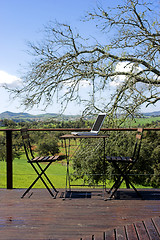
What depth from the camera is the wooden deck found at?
104 inches

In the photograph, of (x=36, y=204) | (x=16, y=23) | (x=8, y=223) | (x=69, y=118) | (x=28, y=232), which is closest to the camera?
(x=28, y=232)

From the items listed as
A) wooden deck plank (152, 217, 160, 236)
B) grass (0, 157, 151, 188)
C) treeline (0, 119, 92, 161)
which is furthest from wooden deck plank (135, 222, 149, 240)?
grass (0, 157, 151, 188)

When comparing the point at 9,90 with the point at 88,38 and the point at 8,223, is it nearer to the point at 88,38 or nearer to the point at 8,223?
the point at 88,38

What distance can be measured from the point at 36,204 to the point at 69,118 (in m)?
4.41

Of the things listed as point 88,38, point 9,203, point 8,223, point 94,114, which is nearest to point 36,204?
point 9,203

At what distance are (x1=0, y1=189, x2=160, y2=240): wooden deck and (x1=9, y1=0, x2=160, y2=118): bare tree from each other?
4355mm

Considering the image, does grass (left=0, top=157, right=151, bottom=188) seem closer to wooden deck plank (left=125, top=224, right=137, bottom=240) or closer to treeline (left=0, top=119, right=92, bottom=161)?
treeline (left=0, top=119, right=92, bottom=161)

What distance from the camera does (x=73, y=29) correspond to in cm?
864

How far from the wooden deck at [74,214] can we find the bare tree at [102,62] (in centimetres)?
436

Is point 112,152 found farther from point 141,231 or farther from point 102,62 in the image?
point 141,231

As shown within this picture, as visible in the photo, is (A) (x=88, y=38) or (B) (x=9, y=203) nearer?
→ (B) (x=9, y=203)

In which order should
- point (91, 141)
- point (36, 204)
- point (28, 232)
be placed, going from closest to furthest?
point (28, 232), point (36, 204), point (91, 141)

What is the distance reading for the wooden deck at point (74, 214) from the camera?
2635 mm

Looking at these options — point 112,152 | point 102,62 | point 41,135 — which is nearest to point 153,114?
point 112,152
